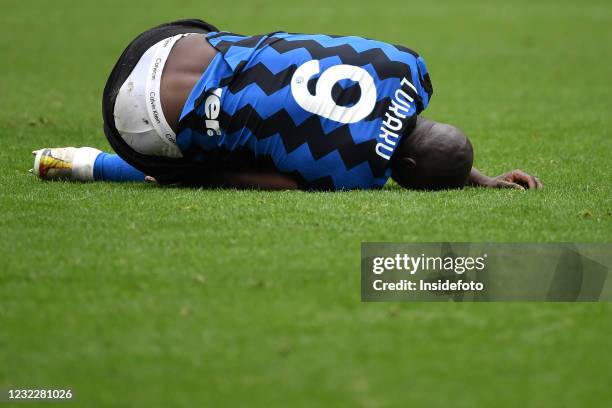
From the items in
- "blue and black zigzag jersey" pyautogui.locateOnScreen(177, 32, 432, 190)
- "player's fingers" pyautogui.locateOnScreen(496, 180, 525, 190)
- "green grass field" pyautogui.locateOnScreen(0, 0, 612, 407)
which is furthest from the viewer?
"player's fingers" pyautogui.locateOnScreen(496, 180, 525, 190)

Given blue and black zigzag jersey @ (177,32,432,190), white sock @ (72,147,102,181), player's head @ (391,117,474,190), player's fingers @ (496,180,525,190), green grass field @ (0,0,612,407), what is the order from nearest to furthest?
green grass field @ (0,0,612,407) → blue and black zigzag jersey @ (177,32,432,190) → player's head @ (391,117,474,190) → player's fingers @ (496,180,525,190) → white sock @ (72,147,102,181)

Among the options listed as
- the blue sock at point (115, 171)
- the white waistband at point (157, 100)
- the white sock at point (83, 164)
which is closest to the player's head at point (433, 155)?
the white waistband at point (157, 100)

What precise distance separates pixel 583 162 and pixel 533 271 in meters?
3.37

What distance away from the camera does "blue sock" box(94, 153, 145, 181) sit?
752cm

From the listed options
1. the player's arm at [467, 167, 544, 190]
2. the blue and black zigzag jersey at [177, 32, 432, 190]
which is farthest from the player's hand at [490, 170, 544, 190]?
the blue and black zigzag jersey at [177, 32, 432, 190]

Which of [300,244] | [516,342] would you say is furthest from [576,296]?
[300,244]

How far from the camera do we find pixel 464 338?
4457 millimetres

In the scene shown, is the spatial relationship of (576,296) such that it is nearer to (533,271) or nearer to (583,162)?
(533,271)

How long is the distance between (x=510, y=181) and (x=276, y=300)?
2.86 metres

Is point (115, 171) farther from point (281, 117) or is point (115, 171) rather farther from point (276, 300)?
point (276, 300)

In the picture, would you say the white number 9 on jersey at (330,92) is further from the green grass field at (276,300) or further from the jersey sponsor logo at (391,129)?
the green grass field at (276,300)

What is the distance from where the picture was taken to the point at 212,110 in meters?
6.79

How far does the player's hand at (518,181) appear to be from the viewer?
706 centimetres

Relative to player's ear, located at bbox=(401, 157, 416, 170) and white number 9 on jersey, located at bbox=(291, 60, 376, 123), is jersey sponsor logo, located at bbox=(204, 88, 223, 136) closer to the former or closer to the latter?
white number 9 on jersey, located at bbox=(291, 60, 376, 123)
